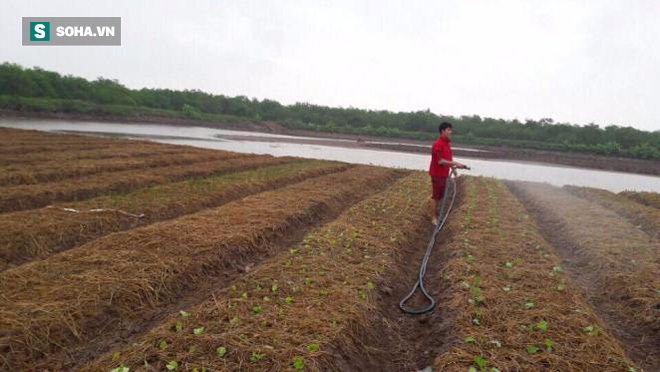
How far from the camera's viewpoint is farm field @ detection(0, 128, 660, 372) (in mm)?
4461

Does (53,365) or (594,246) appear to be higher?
(594,246)

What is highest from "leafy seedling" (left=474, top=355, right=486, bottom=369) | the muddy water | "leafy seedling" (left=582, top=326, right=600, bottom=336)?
the muddy water

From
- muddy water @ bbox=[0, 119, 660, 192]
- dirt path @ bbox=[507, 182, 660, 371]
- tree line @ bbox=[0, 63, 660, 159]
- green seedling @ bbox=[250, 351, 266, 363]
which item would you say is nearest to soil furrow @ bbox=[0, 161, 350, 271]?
green seedling @ bbox=[250, 351, 266, 363]

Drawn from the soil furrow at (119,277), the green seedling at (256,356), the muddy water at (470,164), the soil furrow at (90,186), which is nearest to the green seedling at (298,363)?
the green seedling at (256,356)

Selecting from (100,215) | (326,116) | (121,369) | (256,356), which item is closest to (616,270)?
(256,356)

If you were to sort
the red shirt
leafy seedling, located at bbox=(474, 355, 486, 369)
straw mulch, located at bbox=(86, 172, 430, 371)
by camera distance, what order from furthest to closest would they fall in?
the red shirt, leafy seedling, located at bbox=(474, 355, 486, 369), straw mulch, located at bbox=(86, 172, 430, 371)

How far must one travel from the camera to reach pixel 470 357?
14.8 feet

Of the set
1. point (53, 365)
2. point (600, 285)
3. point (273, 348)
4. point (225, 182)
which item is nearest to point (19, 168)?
point (225, 182)

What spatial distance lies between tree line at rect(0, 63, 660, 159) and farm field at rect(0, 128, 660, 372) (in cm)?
6369

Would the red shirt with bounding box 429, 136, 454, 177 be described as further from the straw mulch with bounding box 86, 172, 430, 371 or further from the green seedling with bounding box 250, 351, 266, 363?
the green seedling with bounding box 250, 351, 266, 363

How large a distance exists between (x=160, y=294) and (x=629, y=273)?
344 inches

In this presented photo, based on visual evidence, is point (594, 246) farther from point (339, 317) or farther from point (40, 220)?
point (40, 220)

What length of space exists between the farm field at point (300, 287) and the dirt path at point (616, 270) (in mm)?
38

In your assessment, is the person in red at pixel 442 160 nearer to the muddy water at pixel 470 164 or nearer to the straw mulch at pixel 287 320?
the straw mulch at pixel 287 320
